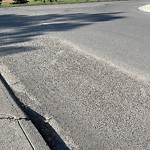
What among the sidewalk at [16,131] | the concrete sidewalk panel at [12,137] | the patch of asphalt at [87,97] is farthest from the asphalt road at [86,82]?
the concrete sidewalk panel at [12,137]

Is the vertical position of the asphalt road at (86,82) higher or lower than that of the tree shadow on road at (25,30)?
higher

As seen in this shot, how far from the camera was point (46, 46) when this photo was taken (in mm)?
12680

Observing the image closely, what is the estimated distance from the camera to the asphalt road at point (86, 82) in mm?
5828

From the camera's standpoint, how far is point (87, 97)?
7.34 metres

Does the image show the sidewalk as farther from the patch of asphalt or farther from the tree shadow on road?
the tree shadow on road

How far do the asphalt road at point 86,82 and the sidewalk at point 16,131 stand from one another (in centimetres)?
37

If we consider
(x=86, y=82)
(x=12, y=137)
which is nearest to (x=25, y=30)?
(x=86, y=82)

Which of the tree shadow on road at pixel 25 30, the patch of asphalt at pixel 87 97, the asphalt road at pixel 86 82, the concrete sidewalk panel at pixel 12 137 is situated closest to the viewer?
the concrete sidewalk panel at pixel 12 137

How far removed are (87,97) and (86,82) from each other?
3.33 feet

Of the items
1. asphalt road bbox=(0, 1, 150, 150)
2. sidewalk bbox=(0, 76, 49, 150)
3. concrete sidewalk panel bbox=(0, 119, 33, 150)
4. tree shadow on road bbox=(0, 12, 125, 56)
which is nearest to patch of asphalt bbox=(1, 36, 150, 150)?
asphalt road bbox=(0, 1, 150, 150)

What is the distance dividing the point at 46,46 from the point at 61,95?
5330 millimetres

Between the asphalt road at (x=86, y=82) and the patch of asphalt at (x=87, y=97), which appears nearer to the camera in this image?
the patch of asphalt at (x=87, y=97)

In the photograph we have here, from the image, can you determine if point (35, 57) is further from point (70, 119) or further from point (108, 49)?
point (70, 119)

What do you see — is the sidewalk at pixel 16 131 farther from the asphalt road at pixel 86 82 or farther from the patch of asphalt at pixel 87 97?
the asphalt road at pixel 86 82
